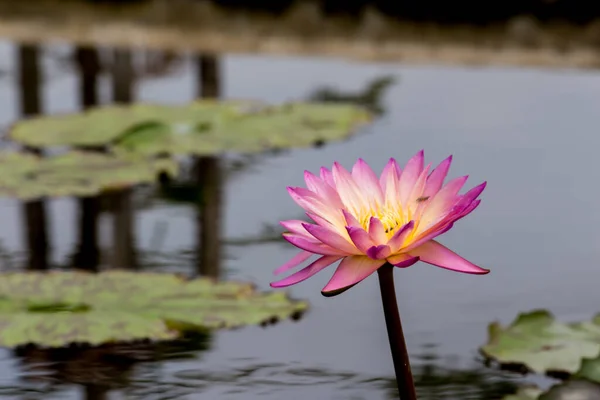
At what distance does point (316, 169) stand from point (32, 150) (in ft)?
2.57

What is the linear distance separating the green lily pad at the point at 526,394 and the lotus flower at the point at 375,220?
0.46 metres

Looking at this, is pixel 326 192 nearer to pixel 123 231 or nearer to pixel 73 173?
pixel 123 231

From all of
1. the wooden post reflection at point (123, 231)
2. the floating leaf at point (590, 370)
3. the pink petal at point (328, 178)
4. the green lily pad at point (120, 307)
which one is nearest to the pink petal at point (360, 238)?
the pink petal at point (328, 178)

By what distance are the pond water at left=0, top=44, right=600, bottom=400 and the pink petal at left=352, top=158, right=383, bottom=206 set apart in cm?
48

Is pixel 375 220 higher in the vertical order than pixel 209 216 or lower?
lower

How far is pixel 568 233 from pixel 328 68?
2026mm

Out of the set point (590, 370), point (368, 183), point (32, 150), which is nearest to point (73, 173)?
point (32, 150)

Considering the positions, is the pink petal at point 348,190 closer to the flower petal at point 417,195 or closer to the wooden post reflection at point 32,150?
the flower petal at point 417,195

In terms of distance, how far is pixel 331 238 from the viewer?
811 millimetres

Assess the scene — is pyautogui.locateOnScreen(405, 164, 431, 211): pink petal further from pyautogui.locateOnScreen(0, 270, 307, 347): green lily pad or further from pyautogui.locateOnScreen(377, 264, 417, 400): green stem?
pyautogui.locateOnScreen(0, 270, 307, 347): green lily pad

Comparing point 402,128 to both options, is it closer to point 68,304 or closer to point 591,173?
point 591,173

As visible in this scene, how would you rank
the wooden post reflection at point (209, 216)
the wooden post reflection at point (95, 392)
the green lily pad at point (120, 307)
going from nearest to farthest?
the wooden post reflection at point (95, 392) < the green lily pad at point (120, 307) < the wooden post reflection at point (209, 216)

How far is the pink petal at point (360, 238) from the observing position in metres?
0.79

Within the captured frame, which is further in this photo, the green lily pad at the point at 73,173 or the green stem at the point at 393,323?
the green lily pad at the point at 73,173
